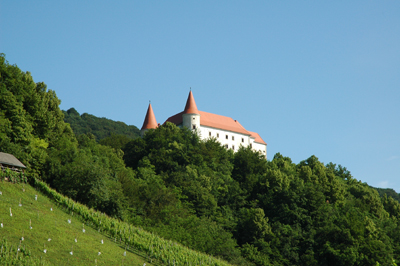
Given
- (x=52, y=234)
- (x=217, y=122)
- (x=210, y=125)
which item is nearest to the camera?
(x=52, y=234)

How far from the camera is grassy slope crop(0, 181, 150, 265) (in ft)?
82.6

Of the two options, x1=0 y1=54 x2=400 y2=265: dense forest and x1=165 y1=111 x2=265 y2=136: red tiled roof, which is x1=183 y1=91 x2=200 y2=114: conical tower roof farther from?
x1=0 y1=54 x2=400 y2=265: dense forest

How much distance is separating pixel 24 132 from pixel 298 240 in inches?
1116

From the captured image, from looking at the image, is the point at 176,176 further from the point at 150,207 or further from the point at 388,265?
the point at 388,265

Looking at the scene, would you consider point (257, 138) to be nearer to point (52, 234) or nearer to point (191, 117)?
point (191, 117)

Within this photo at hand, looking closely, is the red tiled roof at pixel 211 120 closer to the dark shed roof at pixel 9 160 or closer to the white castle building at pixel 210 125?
the white castle building at pixel 210 125

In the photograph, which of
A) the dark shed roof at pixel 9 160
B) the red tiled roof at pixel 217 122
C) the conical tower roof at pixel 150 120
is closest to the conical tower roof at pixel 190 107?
the red tiled roof at pixel 217 122

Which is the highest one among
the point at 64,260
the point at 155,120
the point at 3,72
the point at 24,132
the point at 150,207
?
the point at 155,120

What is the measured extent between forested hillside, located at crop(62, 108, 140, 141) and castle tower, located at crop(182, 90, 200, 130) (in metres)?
47.9

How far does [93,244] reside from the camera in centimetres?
2883

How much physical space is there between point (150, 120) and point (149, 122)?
1.57ft

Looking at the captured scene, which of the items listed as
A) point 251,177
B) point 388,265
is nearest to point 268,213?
point 251,177

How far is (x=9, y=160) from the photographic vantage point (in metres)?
34.8

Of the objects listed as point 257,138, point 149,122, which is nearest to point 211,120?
point 149,122
